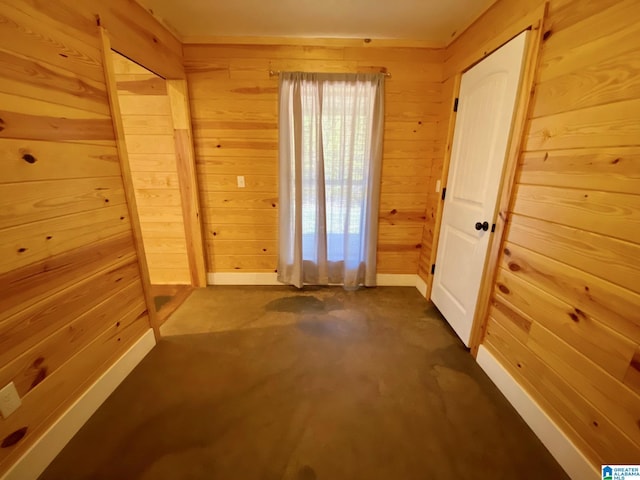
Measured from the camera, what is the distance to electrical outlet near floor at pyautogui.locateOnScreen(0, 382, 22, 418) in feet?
3.20

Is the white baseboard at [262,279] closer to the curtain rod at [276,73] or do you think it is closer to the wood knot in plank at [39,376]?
the wood knot in plank at [39,376]

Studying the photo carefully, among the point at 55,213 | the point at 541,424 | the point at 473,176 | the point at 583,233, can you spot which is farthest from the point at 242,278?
the point at 583,233

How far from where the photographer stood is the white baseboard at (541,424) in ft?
3.57

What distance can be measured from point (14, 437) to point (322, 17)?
2887 millimetres

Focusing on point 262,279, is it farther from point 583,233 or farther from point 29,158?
point 583,233

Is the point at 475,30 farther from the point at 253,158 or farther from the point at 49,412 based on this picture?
the point at 49,412

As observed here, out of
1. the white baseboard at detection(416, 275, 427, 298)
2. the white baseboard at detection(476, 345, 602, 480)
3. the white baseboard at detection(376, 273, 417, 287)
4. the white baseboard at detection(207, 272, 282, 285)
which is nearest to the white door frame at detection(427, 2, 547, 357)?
the white baseboard at detection(476, 345, 602, 480)

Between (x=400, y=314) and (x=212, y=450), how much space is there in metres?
1.70

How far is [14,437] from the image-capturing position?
1022mm

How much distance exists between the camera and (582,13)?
3.60 feet

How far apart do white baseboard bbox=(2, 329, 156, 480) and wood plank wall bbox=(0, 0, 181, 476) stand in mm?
34

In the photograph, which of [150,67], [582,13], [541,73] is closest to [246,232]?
[150,67]

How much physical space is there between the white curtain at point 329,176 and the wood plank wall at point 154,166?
1081mm

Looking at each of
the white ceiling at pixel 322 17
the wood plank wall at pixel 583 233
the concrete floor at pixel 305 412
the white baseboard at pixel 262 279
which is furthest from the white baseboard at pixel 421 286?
the white ceiling at pixel 322 17
